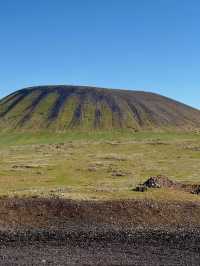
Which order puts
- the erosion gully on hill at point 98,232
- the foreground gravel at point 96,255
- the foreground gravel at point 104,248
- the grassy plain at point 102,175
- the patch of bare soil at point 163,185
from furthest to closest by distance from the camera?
the patch of bare soil at point 163,185 < the grassy plain at point 102,175 < the erosion gully on hill at point 98,232 < the foreground gravel at point 104,248 < the foreground gravel at point 96,255

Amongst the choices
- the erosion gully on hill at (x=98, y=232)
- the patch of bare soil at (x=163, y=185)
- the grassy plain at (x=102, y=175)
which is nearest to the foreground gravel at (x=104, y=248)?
the erosion gully on hill at (x=98, y=232)

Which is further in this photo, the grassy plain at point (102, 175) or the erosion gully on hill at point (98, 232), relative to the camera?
the grassy plain at point (102, 175)

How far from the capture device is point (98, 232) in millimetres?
34500

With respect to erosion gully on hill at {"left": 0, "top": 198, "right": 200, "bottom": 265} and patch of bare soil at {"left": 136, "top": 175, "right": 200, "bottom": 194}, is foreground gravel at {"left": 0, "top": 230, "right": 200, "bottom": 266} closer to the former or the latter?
erosion gully on hill at {"left": 0, "top": 198, "right": 200, "bottom": 265}

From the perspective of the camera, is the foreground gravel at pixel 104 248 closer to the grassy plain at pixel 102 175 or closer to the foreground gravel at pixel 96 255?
the foreground gravel at pixel 96 255

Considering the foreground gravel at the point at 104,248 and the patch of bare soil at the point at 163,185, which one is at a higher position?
the patch of bare soil at the point at 163,185

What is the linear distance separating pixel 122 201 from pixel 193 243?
13221 millimetres

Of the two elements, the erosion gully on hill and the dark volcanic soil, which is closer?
the dark volcanic soil

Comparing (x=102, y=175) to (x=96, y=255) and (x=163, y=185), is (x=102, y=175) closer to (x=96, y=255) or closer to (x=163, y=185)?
(x=163, y=185)

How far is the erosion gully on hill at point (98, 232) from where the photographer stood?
28562mm

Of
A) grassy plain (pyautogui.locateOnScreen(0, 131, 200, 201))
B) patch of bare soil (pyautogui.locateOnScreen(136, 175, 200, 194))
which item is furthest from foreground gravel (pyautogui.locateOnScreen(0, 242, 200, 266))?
patch of bare soil (pyautogui.locateOnScreen(136, 175, 200, 194))

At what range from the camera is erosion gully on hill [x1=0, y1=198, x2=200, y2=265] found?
93.7 ft

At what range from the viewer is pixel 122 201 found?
43656 mm

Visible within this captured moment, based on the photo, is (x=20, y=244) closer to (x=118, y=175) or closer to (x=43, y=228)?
(x=43, y=228)
